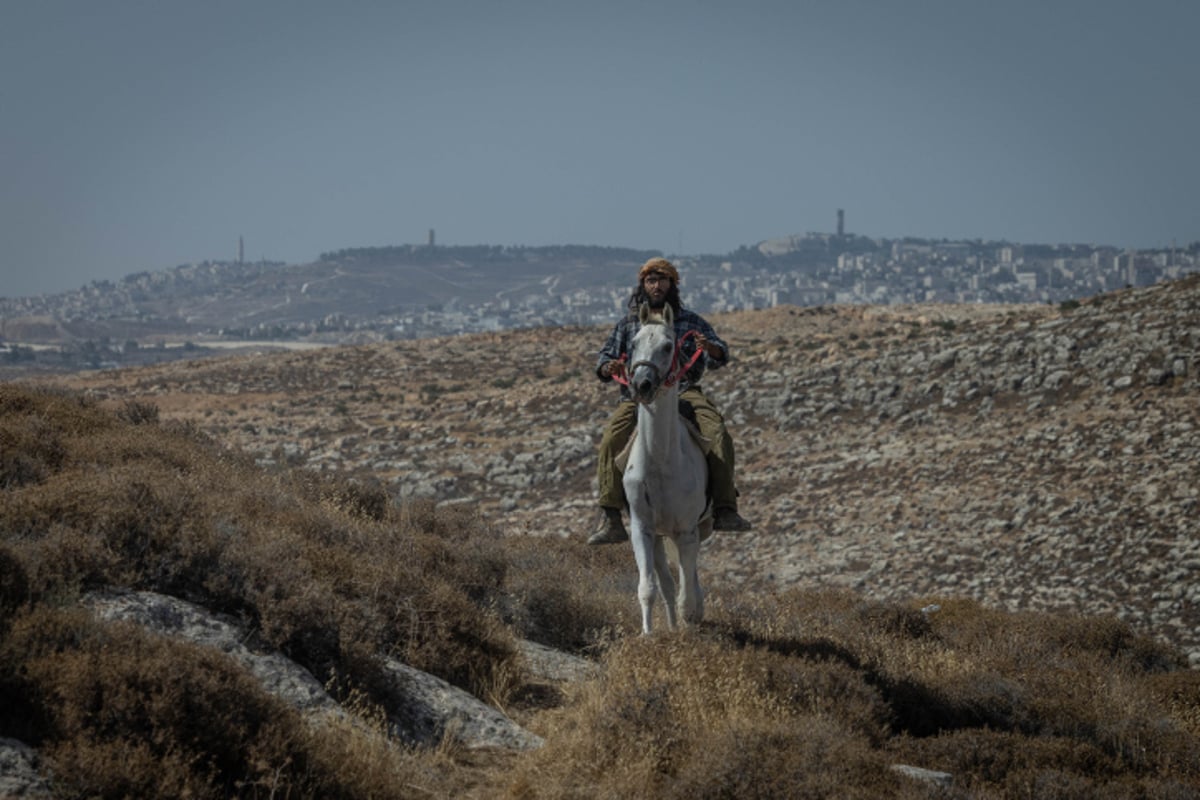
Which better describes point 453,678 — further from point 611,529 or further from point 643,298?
point 643,298

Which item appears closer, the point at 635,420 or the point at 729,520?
the point at 729,520

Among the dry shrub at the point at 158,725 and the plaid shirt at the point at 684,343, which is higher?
the plaid shirt at the point at 684,343

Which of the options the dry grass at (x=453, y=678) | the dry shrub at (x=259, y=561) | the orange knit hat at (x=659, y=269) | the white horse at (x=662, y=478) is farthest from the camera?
the orange knit hat at (x=659, y=269)

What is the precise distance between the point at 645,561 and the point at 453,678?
5.67 ft

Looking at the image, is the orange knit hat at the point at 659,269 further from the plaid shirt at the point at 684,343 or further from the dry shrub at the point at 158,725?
the dry shrub at the point at 158,725

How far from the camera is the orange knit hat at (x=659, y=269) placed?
32.1ft

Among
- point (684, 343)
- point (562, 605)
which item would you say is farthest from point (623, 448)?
point (562, 605)

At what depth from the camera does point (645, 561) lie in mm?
9203

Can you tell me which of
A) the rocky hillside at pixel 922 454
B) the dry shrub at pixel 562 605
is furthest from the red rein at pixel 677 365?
the rocky hillside at pixel 922 454

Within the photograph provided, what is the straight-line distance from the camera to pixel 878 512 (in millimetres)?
21078

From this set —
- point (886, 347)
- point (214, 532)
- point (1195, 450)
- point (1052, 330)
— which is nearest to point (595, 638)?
point (214, 532)

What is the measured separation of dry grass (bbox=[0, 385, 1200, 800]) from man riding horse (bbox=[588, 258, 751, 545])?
1115 mm

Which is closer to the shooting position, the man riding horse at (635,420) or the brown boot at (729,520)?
the man riding horse at (635,420)

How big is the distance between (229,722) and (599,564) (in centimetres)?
942
